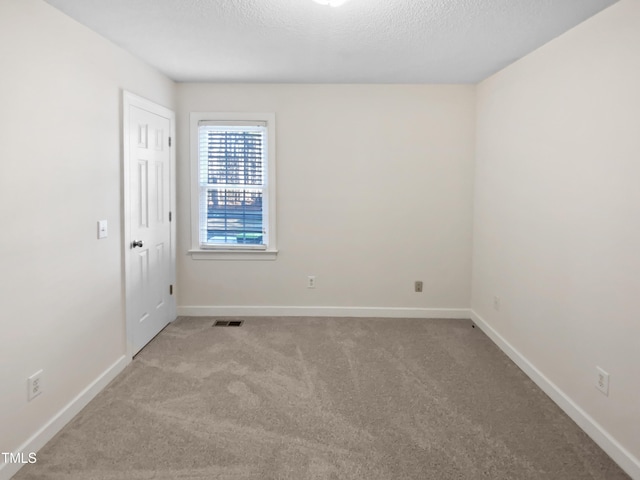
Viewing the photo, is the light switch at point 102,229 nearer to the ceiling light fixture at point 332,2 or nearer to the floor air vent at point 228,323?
the floor air vent at point 228,323

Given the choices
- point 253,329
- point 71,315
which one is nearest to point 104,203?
point 71,315

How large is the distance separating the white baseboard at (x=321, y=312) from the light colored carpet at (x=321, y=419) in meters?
0.73

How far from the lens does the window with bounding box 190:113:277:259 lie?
429cm

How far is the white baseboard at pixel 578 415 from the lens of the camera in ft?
6.75

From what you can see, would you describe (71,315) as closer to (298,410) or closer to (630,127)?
(298,410)

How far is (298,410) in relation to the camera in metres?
2.60

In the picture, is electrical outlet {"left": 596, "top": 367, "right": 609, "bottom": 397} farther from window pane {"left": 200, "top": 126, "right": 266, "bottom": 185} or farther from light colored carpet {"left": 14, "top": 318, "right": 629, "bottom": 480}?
window pane {"left": 200, "top": 126, "right": 266, "bottom": 185}

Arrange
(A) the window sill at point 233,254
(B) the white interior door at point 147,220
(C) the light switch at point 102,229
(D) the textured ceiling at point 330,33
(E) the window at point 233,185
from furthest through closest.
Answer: (A) the window sill at point 233,254
(E) the window at point 233,185
(B) the white interior door at point 147,220
(C) the light switch at point 102,229
(D) the textured ceiling at point 330,33

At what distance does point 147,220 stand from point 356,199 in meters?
2.08

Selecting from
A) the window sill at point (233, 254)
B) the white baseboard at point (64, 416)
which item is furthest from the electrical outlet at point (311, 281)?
the white baseboard at point (64, 416)

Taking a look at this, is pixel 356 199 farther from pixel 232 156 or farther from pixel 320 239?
pixel 232 156

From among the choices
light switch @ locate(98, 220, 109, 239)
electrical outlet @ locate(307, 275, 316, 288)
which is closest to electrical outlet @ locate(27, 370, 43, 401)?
light switch @ locate(98, 220, 109, 239)

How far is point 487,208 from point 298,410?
265 centimetres

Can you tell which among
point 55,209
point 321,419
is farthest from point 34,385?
point 321,419
